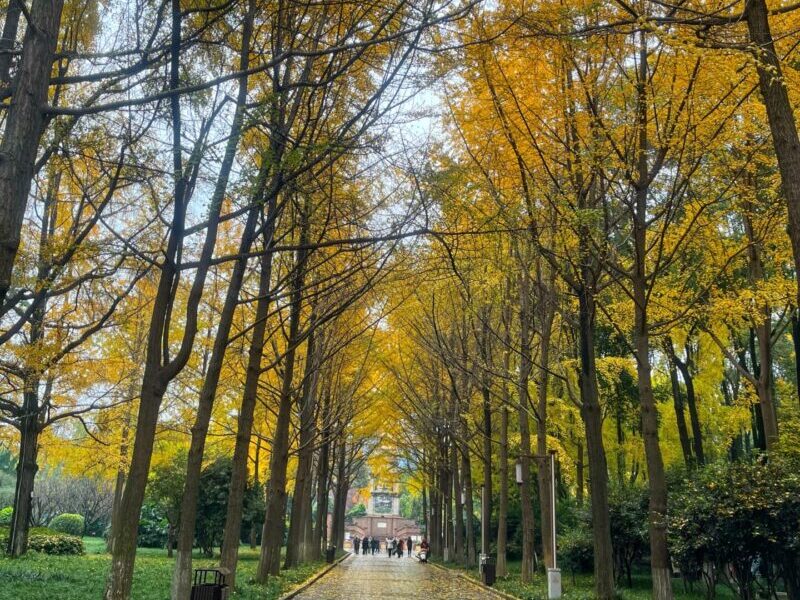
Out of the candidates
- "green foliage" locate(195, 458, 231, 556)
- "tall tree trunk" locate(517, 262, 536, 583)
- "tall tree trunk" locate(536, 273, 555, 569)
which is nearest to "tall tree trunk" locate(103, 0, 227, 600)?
"tall tree trunk" locate(536, 273, 555, 569)

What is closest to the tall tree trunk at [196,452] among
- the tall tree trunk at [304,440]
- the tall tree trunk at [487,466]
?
the tall tree trunk at [304,440]

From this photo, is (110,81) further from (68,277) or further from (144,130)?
(68,277)

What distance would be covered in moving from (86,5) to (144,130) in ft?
7.43

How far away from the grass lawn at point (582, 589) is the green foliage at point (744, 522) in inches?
104

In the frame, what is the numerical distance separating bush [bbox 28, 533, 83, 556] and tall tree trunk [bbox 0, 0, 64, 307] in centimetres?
2087

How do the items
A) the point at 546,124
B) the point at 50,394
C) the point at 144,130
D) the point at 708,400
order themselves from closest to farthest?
the point at 144,130 → the point at 546,124 → the point at 50,394 → the point at 708,400

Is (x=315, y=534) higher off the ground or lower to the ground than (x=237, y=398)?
lower

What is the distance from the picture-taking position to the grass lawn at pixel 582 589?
13.7 m

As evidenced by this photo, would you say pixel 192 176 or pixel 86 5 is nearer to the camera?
pixel 192 176

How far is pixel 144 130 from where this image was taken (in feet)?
29.6

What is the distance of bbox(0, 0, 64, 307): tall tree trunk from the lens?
5.29 meters

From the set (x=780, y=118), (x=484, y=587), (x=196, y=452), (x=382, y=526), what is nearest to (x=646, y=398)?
(x=780, y=118)

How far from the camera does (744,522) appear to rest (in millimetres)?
9672

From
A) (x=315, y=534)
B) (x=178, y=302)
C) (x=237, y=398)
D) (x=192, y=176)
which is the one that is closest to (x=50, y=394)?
(x=178, y=302)
